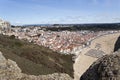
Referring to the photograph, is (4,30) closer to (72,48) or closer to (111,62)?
(72,48)

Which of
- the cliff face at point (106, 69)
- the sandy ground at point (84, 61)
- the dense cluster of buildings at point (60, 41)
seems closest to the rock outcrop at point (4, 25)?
the dense cluster of buildings at point (60, 41)

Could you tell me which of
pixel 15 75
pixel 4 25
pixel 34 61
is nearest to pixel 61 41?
pixel 4 25

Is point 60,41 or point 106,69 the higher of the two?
point 106,69

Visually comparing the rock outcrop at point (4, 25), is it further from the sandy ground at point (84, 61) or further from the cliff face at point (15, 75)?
the cliff face at point (15, 75)

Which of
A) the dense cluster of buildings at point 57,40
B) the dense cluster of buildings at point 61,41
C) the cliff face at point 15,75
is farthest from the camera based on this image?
the dense cluster of buildings at point 57,40

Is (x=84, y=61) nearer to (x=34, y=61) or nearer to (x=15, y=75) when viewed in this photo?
(x=34, y=61)

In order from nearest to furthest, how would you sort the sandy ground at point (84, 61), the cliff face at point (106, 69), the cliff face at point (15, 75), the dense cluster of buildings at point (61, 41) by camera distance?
the cliff face at point (106, 69)
the cliff face at point (15, 75)
the sandy ground at point (84, 61)
the dense cluster of buildings at point (61, 41)

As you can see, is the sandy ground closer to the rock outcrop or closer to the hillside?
the hillside

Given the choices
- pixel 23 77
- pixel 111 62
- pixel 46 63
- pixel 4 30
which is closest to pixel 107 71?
pixel 111 62
